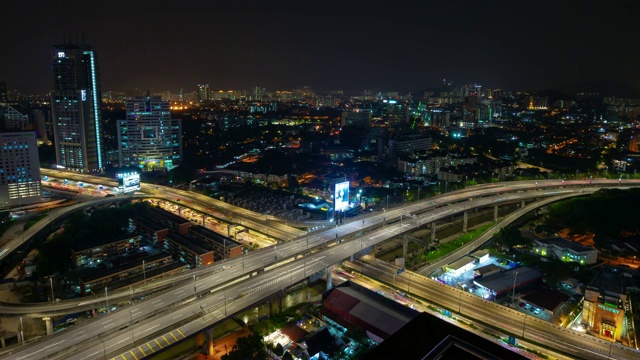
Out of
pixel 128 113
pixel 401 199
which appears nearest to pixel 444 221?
pixel 401 199

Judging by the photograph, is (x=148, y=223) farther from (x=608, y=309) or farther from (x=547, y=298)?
(x=608, y=309)

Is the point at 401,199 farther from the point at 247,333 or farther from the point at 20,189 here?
the point at 20,189

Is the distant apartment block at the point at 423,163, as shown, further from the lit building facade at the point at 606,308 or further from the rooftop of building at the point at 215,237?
the lit building facade at the point at 606,308

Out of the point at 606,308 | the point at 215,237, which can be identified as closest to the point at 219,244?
the point at 215,237

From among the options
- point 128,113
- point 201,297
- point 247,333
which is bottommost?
point 247,333

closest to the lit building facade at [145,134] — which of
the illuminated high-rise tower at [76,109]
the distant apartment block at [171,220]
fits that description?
the illuminated high-rise tower at [76,109]

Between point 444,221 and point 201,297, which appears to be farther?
point 444,221
